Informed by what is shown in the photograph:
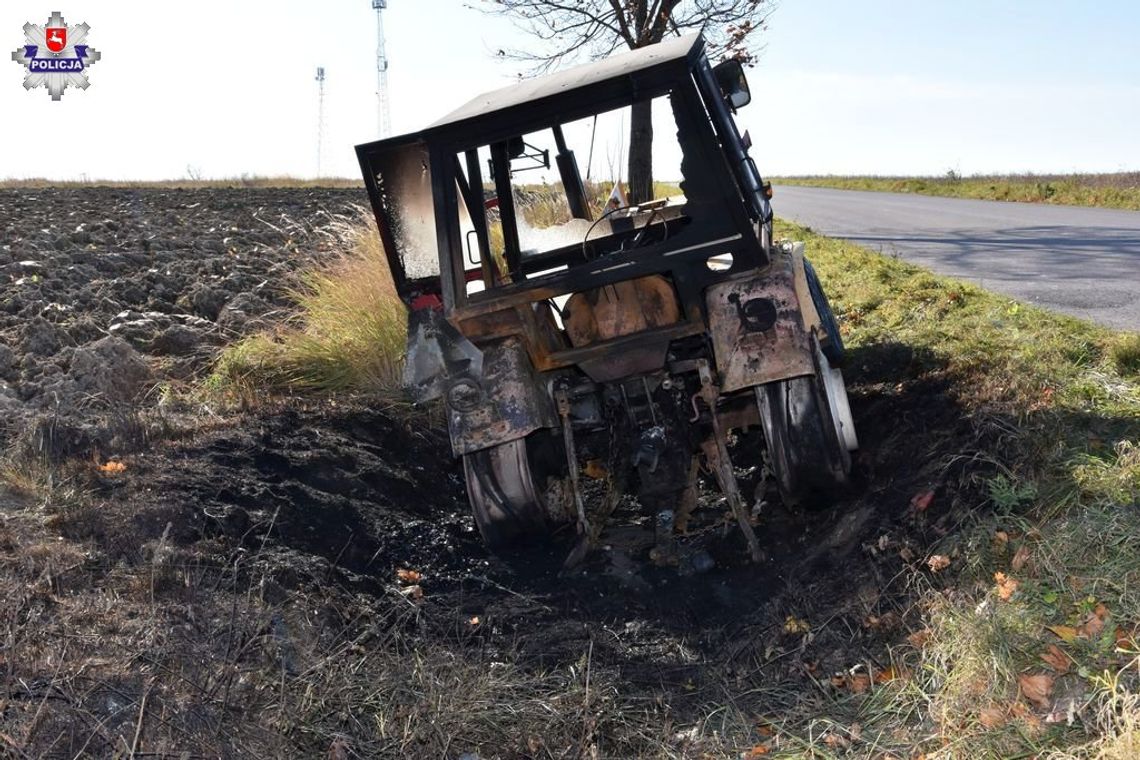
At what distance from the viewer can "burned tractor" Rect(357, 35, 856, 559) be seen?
489cm

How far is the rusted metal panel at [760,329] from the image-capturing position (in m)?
4.95

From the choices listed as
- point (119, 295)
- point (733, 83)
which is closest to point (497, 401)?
point (733, 83)

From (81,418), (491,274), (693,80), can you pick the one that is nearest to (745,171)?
(693,80)

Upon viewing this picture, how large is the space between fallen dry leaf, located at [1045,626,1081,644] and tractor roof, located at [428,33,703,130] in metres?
2.53

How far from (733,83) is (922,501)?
2.12 m

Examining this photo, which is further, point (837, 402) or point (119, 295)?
point (119, 295)

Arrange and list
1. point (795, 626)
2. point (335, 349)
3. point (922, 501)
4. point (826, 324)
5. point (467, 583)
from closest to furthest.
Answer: point (795, 626)
point (922, 501)
point (467, 583)
point (826, 324)
point (335, 349)

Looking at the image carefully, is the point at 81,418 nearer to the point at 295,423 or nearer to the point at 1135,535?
the point at 295,423

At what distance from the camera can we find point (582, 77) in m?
4.91

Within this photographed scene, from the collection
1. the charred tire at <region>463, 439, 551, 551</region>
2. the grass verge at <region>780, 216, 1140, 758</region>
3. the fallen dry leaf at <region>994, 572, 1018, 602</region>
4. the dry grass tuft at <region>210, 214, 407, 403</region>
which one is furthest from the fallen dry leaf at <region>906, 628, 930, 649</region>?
the dry grass tuft at <region>210, 214, 407, 403</region>

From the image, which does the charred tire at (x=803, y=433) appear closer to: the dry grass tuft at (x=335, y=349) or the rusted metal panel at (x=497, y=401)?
the rusted metal panel at (x=497, y=401)

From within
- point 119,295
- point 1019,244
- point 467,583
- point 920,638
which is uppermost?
point 119,295

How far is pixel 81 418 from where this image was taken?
6840 mm

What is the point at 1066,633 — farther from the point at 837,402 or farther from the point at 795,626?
the point at 837,402
